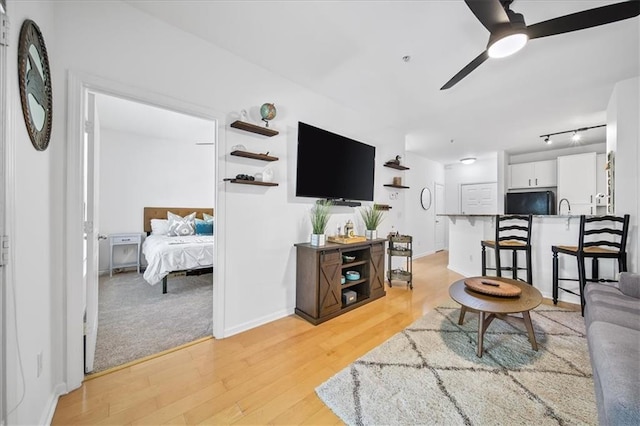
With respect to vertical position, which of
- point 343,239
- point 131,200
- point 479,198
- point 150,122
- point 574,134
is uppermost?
point 150,122

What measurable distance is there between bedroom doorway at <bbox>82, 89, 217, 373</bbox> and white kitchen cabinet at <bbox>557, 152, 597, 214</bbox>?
21.7ft

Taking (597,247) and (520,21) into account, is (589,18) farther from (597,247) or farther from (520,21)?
(597,247)

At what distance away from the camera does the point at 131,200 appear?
493 cm

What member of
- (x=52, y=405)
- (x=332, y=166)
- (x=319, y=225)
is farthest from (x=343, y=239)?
(x=52, y=405)

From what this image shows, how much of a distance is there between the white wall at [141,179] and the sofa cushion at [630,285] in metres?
5.33

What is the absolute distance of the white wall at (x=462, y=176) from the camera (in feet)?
21.9

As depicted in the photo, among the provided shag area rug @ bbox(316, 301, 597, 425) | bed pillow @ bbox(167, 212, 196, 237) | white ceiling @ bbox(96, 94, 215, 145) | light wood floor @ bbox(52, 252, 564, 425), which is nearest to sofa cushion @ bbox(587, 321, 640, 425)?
shag area rug @ bbox(316, 301, 597, 425)

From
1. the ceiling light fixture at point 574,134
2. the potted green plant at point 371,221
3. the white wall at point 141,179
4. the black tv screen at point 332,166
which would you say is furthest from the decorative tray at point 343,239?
the ceiling light fixture at point 574,134

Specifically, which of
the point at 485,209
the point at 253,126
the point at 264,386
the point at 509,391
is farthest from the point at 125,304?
the point at 485,209

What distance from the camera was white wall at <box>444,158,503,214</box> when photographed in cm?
667

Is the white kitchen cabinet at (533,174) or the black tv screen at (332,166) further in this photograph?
the white kitchen cabinet at (533,174)

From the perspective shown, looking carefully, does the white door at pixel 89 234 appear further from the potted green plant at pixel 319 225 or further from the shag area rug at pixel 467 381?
the potted green plant at pixel 319 225

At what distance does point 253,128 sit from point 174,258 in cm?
230

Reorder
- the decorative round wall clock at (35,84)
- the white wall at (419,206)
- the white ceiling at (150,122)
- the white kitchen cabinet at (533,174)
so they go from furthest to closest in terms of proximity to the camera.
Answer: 1. the white wall at (419,206)
2. the white kitchen cabinet at (533,174)
3. the white ceiling at (150,122)
4. the decorative round wall clock at (35,84)
